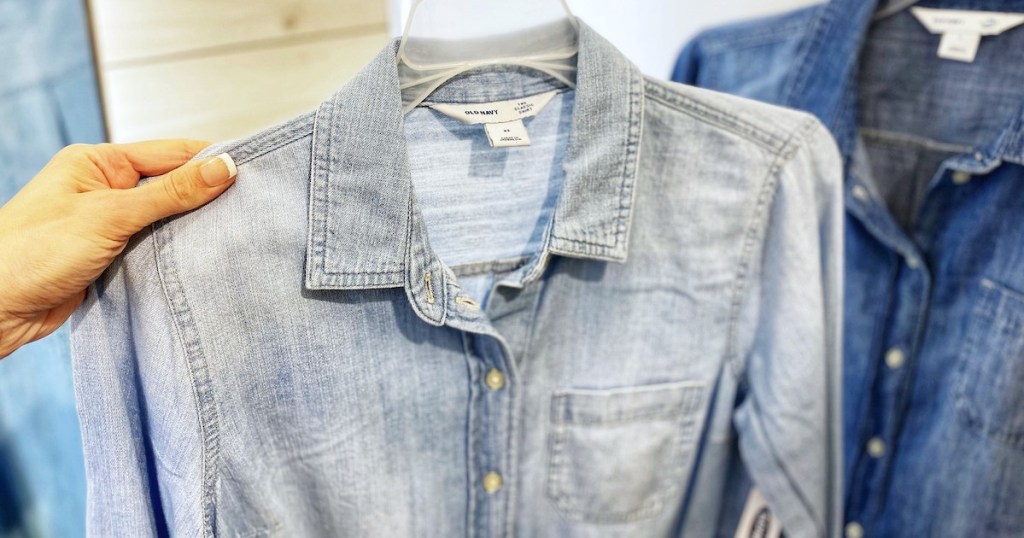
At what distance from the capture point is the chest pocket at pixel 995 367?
756 millimetres

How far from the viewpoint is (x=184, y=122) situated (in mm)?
724

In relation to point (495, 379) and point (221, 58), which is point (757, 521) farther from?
point (221, 58)

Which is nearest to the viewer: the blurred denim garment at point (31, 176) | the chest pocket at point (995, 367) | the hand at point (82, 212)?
the hand at point (82, 212)

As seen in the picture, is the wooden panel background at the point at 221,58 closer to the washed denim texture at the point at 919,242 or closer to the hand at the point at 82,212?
the hand at the point at 82,212

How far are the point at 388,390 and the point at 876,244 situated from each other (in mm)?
616

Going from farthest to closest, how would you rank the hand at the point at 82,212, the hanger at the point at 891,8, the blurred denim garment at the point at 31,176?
the hanger at the point at 891,8 → the blurred denim garment at the point at 31,176 → the hand at the point at 82,212

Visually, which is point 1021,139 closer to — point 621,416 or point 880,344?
point 880,344

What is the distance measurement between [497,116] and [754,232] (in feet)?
0.87

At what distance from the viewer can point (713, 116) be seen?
25.2 inches

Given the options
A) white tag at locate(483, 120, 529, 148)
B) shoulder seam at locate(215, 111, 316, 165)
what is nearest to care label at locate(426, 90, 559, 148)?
white tag at locate(483, 120, 529, 148)

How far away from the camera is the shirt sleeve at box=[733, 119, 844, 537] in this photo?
661mm

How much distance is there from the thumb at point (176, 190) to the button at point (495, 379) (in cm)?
28

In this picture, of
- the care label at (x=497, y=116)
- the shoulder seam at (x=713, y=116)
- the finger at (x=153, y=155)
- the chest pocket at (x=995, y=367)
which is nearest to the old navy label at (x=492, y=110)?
the care label at (x=497, y=116)

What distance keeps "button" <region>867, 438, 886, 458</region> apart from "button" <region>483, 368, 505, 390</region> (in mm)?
533
